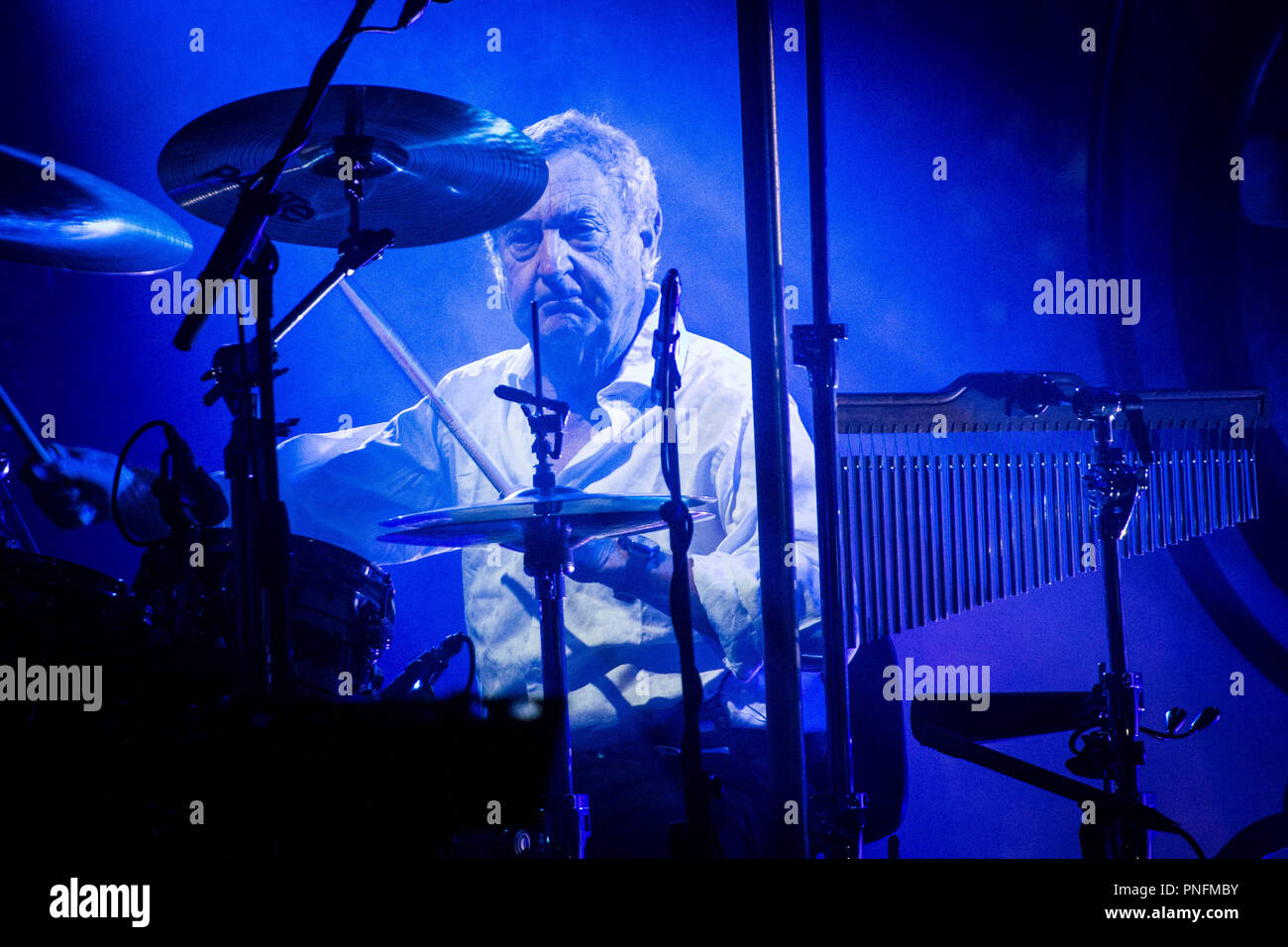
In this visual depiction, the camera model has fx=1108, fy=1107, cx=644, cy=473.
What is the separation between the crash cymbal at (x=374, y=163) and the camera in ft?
8.07

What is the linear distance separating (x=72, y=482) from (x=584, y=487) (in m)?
1.45

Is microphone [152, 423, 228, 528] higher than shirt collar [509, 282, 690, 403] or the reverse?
the reverse

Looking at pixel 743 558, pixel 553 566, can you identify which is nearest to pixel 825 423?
pixel 553 566

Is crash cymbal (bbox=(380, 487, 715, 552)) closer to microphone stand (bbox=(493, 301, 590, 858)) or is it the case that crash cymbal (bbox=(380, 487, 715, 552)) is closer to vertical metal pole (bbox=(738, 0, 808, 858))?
microphone stand (bbox=(493, 301, 590, 858))

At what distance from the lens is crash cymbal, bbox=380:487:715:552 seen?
2.48m

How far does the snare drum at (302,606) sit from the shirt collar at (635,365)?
1.00 m

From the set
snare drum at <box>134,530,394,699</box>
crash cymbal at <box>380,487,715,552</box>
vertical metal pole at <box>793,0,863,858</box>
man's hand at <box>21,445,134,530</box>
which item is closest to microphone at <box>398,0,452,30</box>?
vertical metal pole at <box>793,0,863,858</box>

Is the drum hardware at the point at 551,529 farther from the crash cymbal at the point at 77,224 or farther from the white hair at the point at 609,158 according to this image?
the crash cymbal at the point at 77,224

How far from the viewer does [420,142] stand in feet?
8.55

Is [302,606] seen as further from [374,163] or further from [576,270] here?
[576,270]

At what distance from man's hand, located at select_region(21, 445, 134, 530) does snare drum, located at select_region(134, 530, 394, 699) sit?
1.59 ft

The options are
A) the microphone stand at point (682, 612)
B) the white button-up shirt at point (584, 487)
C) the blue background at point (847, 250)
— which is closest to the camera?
the microphone stand at point (682, 612)

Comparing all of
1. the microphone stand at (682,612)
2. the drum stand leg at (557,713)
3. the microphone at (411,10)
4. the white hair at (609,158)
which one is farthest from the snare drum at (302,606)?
the white hair at (609,158)
